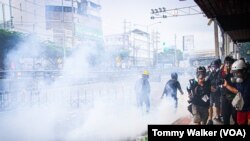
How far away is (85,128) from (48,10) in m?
56.6

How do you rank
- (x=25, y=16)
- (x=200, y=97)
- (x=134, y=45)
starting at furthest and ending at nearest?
(x=134, y=45) < (x=25, y=16) < (x=200, y=97)

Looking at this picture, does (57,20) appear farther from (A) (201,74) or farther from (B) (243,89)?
A: (B) (243,89)

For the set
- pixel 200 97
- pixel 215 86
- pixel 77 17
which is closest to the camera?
pixel 200 97

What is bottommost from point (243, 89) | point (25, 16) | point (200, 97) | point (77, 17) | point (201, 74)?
point (200, 97)

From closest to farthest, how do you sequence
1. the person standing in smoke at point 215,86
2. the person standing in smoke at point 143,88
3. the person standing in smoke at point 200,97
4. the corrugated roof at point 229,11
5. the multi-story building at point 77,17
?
the person standing in smoke at point 200,97, the corrugated roof at point 229,11, the person standing in smoke at point 215,86, the person standing in smoke at point 143,88, the multi-story building at point 77,17

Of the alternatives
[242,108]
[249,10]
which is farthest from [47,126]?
[249,10]

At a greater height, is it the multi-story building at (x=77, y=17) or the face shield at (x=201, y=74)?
the multi-story building at (x=77, y=17)

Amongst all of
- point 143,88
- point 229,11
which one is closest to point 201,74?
point 229,11

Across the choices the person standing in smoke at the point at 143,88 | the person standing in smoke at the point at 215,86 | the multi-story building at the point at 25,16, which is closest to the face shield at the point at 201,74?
the person standing in smoke at the point at 215,86

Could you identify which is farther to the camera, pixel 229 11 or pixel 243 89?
pixel 229 11

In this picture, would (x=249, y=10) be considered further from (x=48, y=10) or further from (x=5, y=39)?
(x=48, y=10)

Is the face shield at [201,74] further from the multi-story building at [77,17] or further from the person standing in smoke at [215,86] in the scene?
the multi-story building at [77,17]

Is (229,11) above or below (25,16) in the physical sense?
below

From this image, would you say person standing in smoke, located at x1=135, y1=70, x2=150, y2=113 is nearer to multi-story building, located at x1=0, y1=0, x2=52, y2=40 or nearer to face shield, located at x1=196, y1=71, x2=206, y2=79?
face shield, located at x1=196, y1=71, x2=206, y2=79
